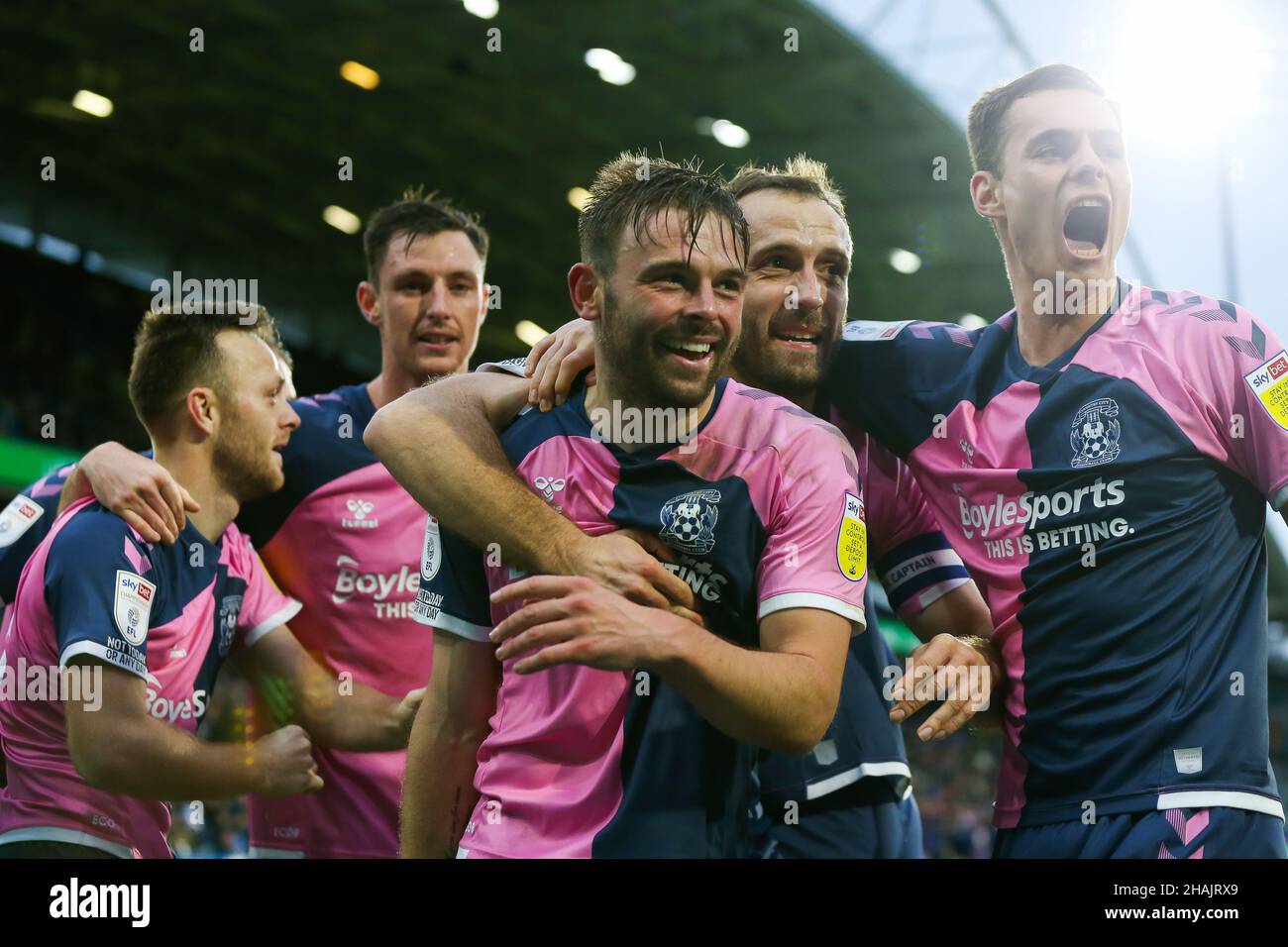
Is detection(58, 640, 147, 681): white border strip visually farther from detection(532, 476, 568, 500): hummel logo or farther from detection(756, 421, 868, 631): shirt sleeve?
detection(756, 421, 868, 631): shirt sleeve

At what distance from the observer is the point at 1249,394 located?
327 cm

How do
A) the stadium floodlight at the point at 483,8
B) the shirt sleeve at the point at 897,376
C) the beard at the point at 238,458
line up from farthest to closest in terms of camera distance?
1. the stadium floodlight at the point at 483,8
2. the beard at the point at 238,458
3. the shirt sleeve at the point at 897,376

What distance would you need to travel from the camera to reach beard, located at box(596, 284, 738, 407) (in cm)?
317


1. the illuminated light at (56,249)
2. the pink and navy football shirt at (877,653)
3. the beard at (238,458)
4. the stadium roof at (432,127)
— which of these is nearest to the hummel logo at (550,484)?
the pink and navy football shirt at (877,653)

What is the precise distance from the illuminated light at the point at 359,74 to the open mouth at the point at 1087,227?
14049mm

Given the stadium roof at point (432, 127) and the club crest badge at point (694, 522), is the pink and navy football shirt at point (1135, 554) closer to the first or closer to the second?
the club crest badge at point (694, 522)

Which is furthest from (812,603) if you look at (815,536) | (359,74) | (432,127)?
(432,127)

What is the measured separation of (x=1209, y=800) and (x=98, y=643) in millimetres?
2917

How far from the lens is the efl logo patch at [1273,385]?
10.6ft

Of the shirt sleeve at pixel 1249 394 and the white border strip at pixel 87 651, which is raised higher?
the shirt sleeve at pixel 1249 394

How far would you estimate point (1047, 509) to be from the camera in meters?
3.52

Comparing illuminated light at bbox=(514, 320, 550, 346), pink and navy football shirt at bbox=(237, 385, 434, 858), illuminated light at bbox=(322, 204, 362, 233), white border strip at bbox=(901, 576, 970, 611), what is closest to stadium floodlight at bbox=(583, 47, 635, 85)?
illuminated light at bbox=(322, 204, 362, 233)

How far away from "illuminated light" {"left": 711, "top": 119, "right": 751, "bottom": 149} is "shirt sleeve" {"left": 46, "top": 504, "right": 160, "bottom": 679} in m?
13.8
